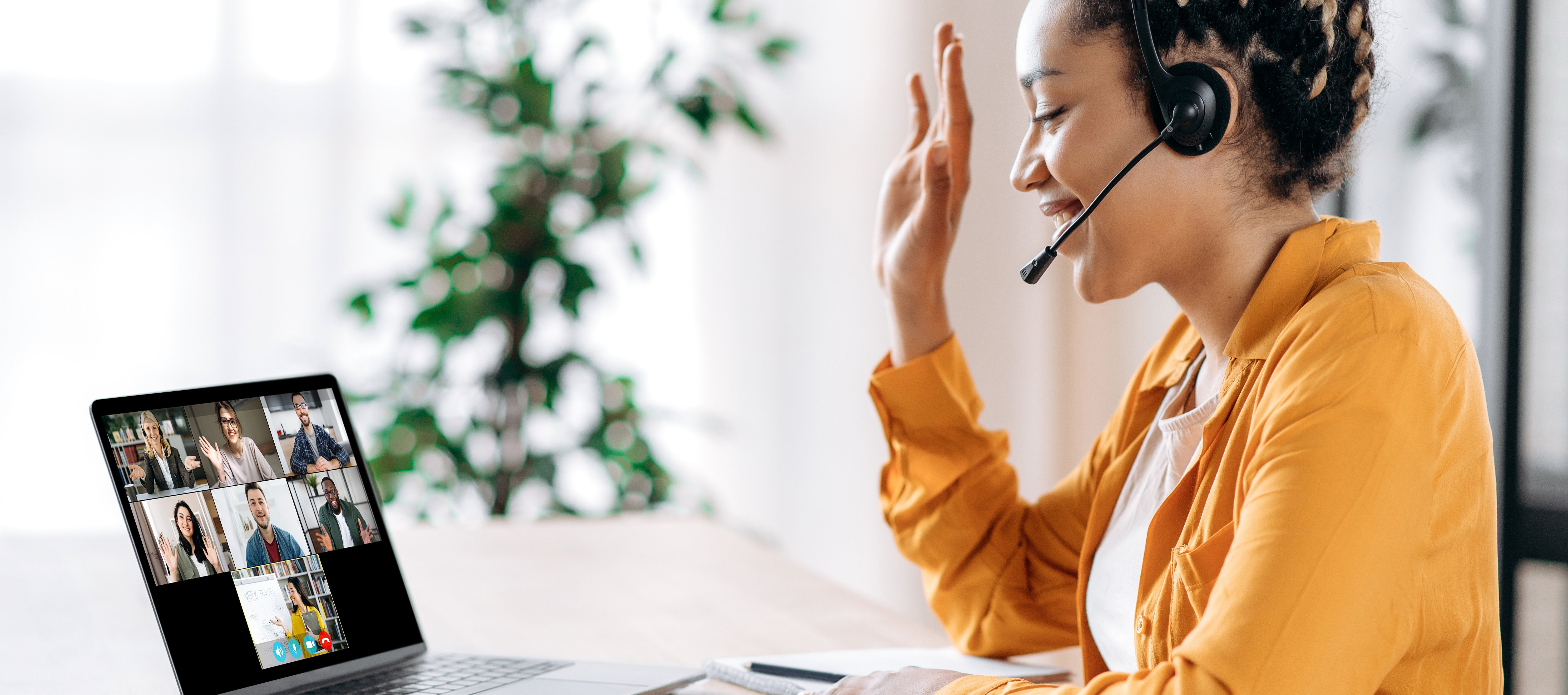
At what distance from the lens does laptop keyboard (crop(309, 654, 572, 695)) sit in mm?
804

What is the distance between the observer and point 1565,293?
1604 millimetres

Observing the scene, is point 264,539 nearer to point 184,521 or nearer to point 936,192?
point 184,521

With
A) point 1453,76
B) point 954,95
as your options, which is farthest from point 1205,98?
point 1453,76

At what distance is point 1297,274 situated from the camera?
69cm

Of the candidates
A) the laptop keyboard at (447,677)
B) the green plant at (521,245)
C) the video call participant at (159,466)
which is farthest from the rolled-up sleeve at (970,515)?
the green plant at (521,245)

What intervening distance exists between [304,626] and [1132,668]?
0.59 m

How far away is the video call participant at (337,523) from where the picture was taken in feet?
2.79

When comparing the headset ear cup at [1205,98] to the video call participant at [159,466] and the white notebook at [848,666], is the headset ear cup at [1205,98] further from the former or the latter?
the video call participant at [159,466]

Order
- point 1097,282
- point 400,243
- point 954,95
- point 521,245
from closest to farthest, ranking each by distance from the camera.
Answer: point 1097,282
point 954,95
point 521,245
point 400,243

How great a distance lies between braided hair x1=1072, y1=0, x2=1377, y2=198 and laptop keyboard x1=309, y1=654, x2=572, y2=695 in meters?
0.60

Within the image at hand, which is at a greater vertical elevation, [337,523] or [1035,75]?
[1035,75]

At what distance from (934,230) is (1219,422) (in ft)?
1.21

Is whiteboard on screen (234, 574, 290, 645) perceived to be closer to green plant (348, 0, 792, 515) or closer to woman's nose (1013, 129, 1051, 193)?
woman's nose (1013, 129, 1051, 193)

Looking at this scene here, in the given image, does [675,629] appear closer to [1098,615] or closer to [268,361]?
[1098,615]
